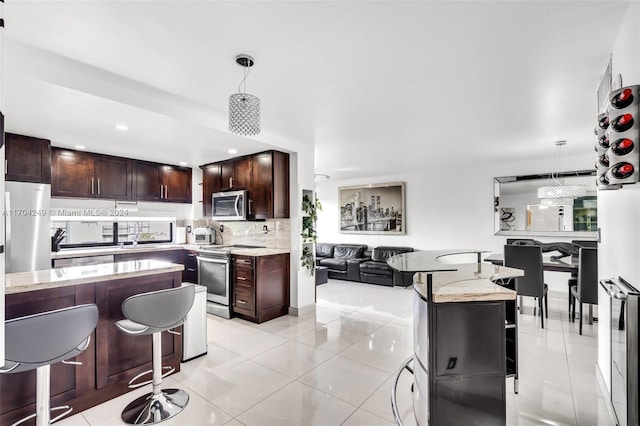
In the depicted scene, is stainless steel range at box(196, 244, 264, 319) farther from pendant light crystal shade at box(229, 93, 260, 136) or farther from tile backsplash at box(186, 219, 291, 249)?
pendant light crystal shade at box(229, 93, 260, 136)

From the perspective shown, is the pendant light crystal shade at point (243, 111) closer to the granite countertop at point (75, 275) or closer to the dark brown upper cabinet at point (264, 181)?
the granite countertop at point (75, 275)

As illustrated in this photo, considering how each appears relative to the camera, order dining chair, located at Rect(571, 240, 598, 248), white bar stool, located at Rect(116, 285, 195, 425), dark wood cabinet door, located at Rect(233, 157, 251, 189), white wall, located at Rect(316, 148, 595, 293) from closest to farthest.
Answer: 1. white bar stool, located at Rect(116, 285, 195, 425)
2. dark wood cabinet door, located at Rect(233, 157, 251, 189)
3. dining chair, located at Rect(571, 240, 598, 248)
4. white wall, located at Rect(316, 148, 595, 293)

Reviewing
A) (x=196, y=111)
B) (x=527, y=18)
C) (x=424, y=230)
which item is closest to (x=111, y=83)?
(x=196, y=111)

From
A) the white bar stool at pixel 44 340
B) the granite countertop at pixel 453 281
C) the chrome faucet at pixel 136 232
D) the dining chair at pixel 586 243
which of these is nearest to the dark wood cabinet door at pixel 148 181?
the chrome faucet at pixel 136 232

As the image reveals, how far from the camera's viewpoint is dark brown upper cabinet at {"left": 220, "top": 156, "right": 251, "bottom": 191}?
15.7 feet

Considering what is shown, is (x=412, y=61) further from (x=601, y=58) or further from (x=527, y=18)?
(x=601, y=58)

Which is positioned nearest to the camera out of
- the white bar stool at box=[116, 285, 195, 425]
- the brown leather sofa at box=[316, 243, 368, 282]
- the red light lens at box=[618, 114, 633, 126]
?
the red light lens at box=[618, 114, 633, 126]

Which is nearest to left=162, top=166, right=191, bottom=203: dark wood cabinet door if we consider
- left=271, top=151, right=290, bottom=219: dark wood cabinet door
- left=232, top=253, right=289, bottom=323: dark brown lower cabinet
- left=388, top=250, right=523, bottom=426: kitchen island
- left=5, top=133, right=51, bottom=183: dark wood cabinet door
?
left=5, top=133, right=51, bottom=183: dark wood cabinet door

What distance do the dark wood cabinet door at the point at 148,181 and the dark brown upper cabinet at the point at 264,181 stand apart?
1.31 meters

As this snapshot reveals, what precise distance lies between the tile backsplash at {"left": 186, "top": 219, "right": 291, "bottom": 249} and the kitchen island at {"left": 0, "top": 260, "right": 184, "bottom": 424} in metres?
2.05

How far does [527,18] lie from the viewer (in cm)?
183

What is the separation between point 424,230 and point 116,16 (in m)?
6.53

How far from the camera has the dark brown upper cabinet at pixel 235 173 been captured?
480 centimetres

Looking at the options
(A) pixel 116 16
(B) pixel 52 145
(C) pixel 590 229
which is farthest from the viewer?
(C) pixel 590 229
